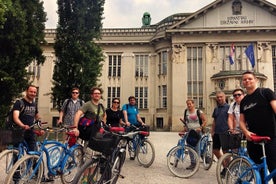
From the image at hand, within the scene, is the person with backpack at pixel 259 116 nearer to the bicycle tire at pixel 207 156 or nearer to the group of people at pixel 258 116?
the group of people at pixel 258 116

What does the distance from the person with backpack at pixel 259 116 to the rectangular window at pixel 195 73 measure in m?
24.0

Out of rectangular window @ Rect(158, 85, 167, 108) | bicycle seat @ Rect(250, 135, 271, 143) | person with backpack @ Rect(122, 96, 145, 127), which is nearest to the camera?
bicycle seat @ Rect(250, 135, 271, 143)

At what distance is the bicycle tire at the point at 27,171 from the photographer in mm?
4162

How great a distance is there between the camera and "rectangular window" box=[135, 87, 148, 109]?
30.5 m

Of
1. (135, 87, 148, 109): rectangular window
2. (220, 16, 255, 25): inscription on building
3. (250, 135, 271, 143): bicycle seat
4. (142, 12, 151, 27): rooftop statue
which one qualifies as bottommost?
(250, 135, 271, 143): bicycle seat

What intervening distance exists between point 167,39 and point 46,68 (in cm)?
1528

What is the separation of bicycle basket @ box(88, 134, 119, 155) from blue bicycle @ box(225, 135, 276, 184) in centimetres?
203

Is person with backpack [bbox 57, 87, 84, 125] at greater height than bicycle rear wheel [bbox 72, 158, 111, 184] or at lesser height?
greater

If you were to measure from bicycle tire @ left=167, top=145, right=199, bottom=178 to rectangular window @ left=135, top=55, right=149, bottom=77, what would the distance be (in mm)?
24568

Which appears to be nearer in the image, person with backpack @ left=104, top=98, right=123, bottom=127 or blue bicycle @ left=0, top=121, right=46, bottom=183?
blue bicycle @ left=0, top=121, right=46, bottom=183

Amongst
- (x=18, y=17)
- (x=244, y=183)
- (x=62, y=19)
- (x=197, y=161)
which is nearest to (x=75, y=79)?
(x=62, y=19)

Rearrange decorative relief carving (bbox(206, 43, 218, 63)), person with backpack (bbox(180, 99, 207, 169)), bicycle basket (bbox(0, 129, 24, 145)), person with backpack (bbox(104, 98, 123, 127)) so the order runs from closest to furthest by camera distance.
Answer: bicycle basket (bbox(0, 129, 24, 145)) < person with backpack (bbox(180, 99, 207, 169)) < person with backpack (bbox(104, 98, 123, 127)) < decorative relief carving (bbox(206, 43, 218, 63))

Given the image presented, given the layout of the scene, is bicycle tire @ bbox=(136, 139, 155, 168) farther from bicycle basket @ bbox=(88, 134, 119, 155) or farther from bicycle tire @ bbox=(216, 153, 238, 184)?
bicycle basket @ bbox=(88, 134, 119, 155)

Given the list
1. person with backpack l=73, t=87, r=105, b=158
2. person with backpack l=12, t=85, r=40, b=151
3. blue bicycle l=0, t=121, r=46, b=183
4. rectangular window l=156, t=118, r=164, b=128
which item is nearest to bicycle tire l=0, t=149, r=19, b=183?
blue bicycle l=0, t=121, r=46, b=183
